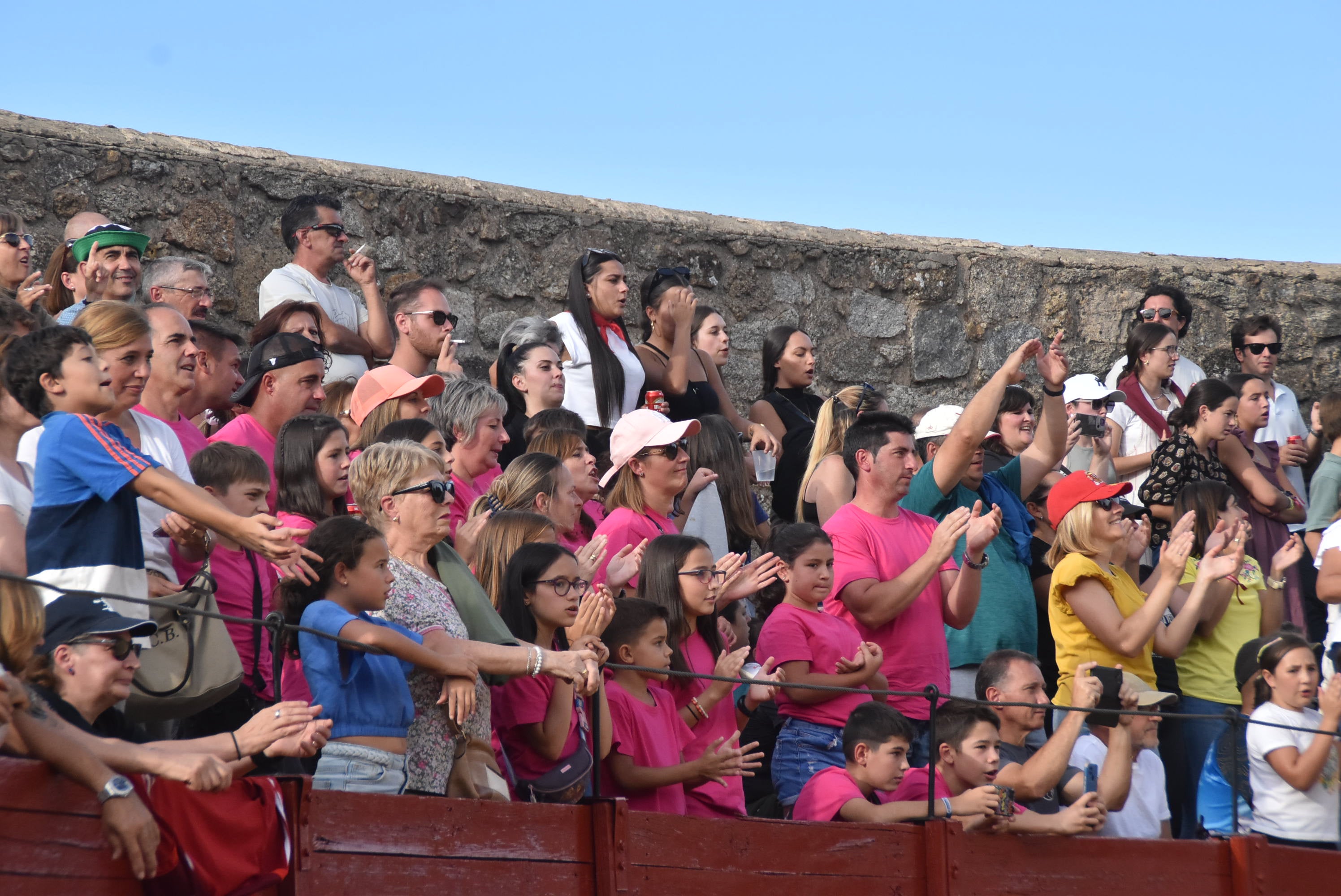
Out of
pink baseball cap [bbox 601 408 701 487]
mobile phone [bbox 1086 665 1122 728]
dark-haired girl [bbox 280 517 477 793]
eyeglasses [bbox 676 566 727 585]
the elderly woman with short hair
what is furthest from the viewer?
pink baseball cap [bbox 601 408 701 487]

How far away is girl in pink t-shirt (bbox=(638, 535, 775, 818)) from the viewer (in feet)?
16.1

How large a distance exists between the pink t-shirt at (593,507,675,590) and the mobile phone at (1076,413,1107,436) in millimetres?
2856

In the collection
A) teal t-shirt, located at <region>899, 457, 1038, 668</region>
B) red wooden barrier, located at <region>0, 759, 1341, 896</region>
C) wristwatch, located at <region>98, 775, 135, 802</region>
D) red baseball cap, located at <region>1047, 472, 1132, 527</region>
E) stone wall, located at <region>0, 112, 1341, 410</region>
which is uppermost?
stone wall, located at <region>0, 112, 1341, 410</region>

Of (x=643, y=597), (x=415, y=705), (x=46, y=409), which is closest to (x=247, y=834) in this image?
(x=415, y=705)

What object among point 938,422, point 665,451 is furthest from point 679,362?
point 665,451

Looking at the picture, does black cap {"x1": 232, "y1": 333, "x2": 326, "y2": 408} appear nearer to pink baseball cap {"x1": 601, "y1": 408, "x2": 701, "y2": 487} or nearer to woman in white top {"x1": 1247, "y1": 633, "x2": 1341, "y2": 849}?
pink baseball cap {"x1": 601, "y1": 408, "x2": 701, "y2": 487}

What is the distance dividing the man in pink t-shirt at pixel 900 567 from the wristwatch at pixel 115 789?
9.21 feet

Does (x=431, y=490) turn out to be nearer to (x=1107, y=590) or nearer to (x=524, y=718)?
(x=524, y=718)

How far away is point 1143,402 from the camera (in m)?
8.63

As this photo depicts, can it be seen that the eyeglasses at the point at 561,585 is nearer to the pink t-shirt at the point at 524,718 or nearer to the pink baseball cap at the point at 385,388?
the pink t-shirt at the point at 524,718

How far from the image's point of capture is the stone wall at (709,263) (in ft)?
24.4

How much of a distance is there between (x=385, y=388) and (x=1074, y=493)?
8.72 feet

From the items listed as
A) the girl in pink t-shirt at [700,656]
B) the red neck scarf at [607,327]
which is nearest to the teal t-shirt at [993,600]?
the girl in pink t-shirt at [700,656]

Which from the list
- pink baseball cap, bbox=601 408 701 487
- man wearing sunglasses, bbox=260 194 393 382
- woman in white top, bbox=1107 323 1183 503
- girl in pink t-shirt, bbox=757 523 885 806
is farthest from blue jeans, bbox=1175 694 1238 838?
man wearing sunglasses, bbox=260 194 393 382
